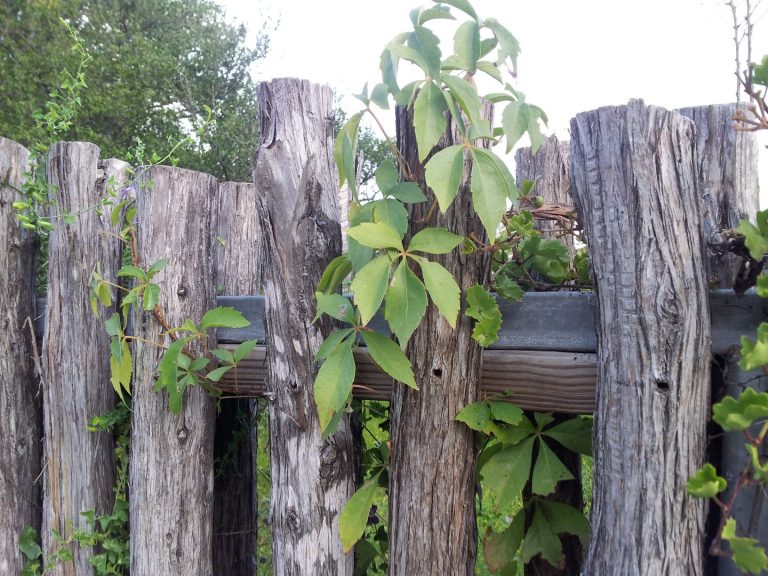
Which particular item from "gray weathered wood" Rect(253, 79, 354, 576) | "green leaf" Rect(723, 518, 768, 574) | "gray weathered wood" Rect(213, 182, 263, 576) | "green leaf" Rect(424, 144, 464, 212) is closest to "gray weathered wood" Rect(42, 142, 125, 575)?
"gray weathered wood" Rect(213, 182, 263, 576)

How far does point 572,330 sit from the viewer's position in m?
1.32

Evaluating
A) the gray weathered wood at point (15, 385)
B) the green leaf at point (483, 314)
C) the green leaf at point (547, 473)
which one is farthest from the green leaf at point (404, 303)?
the gray weathered wood at point (15, 385)

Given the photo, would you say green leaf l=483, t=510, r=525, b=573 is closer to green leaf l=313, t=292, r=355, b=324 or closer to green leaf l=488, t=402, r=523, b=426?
green leaf l=488, t=402, r=523, b=426

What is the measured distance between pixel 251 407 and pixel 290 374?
69cm

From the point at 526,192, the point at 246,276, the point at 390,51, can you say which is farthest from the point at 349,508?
the point at 246,276

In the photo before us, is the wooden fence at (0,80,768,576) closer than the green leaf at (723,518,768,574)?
No

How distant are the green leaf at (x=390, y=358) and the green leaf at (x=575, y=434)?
32cm

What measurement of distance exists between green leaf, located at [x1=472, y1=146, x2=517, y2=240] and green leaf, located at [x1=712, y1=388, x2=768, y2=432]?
46cm

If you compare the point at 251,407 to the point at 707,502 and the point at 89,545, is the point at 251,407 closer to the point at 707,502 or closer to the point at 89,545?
the point at 89,545

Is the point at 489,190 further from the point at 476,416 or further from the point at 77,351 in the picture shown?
the point at 77,351

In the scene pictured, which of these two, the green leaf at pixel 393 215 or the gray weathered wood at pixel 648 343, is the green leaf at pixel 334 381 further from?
the gray weathered wood at pixel 648 343

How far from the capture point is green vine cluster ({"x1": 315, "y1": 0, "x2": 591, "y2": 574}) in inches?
46.4

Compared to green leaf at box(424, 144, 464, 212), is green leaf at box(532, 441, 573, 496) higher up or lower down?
lower down

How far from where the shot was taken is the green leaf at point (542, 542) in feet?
4.42
